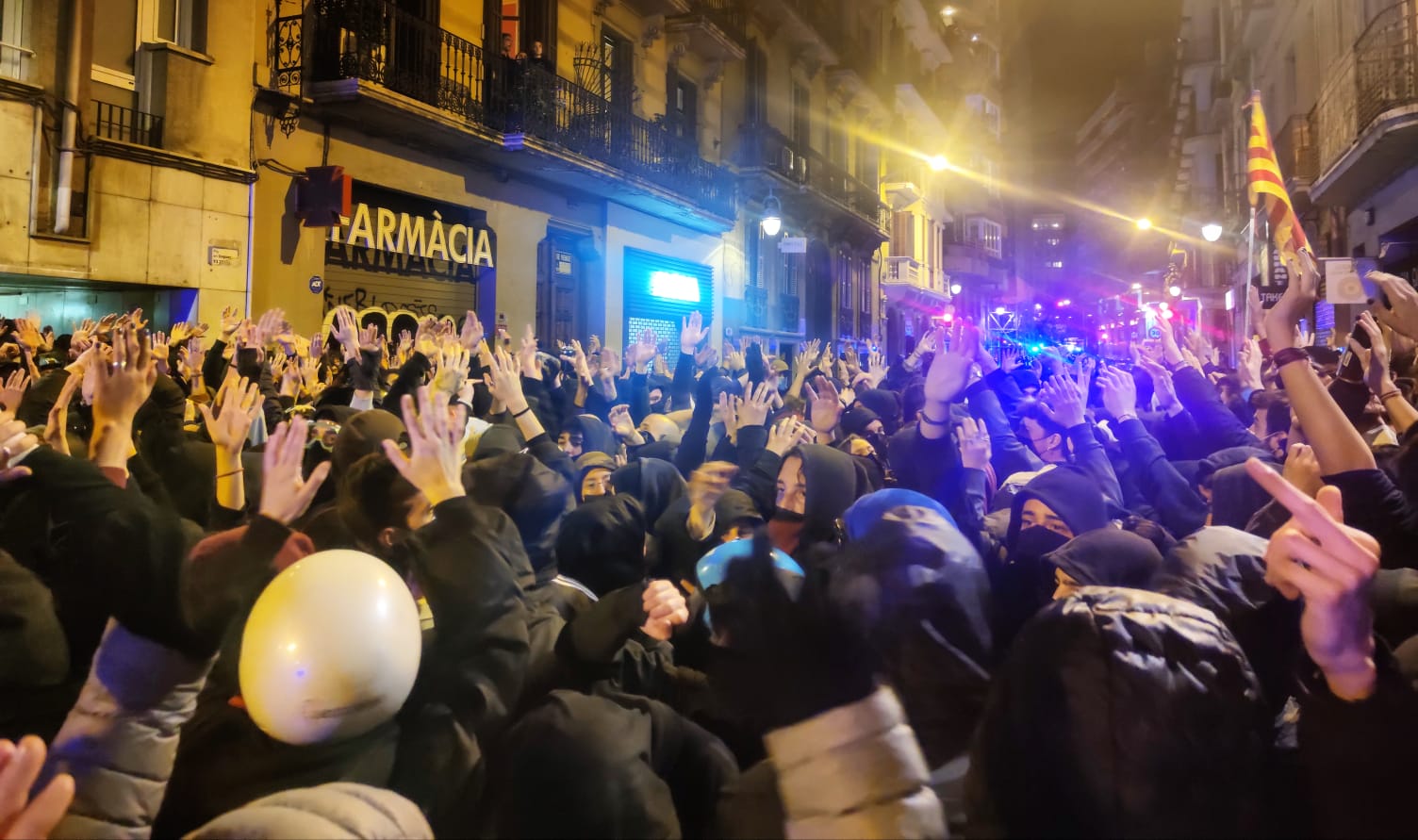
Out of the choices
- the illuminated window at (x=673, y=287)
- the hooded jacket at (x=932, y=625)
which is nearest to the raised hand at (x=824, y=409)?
the hooded jacket at (x=932, y=625)

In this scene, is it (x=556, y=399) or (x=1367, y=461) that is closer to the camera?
(x=1367, y=461)

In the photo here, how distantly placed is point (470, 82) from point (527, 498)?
12697 millimetres

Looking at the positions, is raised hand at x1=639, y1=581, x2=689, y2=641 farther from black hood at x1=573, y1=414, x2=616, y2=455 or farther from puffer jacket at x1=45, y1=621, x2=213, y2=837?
black hood at x1=573, y1=414, x2=616, y2=455

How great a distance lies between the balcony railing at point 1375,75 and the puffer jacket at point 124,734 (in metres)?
13.6

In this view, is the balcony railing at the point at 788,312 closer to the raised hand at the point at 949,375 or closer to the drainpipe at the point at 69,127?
the drainpipe at the point at 69,127

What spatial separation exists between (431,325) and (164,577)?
7.00m

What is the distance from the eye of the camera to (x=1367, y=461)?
8.27 ft

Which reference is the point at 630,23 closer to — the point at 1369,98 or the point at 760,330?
the point at 760,330

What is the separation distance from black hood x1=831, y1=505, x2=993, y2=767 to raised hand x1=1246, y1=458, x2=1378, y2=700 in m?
0.81

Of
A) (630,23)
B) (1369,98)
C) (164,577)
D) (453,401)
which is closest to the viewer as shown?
(164,577)

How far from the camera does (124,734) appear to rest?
6.24 ft

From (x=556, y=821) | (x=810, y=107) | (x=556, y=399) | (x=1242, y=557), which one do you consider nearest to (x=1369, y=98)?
(x=556, y=399)

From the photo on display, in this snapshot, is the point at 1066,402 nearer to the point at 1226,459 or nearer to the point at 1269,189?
the point at 1226,459

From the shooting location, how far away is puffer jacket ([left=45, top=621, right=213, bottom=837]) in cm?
184
